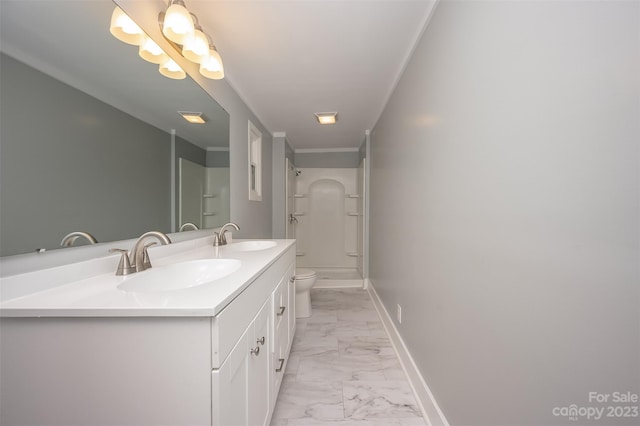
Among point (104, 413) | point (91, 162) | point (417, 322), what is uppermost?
point (91, 162)

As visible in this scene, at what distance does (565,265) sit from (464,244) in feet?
1.45

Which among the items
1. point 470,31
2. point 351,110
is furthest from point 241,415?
point 351,110

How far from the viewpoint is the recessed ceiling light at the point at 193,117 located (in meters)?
1.53

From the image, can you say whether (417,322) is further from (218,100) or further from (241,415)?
(218,100)

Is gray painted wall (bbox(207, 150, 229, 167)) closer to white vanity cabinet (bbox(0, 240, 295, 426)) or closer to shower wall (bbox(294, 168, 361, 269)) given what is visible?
white vanity cabinet (bbox(0, 240, 295, 426))

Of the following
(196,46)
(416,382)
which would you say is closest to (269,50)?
(196,46)

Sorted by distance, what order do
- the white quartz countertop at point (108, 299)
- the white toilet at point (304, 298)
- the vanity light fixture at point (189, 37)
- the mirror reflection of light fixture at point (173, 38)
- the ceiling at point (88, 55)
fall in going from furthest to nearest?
the white toilet at point (304, 298) → the vanity light fixture at point (189, 37) → the mirror reflection of light fixture at point (173, 38) → the ceiling at point (88, 55) → the white quartz countertop at point (108, 299)

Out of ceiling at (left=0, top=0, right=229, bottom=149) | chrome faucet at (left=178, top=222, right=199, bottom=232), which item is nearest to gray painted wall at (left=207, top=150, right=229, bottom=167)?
ceiling at (left=0, top=0, right=229, bottom=149)

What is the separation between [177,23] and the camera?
117cm

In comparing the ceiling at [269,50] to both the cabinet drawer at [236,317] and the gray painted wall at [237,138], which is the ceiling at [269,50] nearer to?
the gray painted wall at [237,138]

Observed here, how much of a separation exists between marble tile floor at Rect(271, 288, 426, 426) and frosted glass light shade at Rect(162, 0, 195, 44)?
78.1 inches

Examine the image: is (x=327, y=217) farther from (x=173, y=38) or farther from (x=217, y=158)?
(x=173, y=38)

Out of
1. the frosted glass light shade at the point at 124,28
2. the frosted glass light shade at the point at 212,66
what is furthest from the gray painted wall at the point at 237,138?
the frosted glass light shade at the point at 212,66

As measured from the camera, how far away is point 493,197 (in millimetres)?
856
